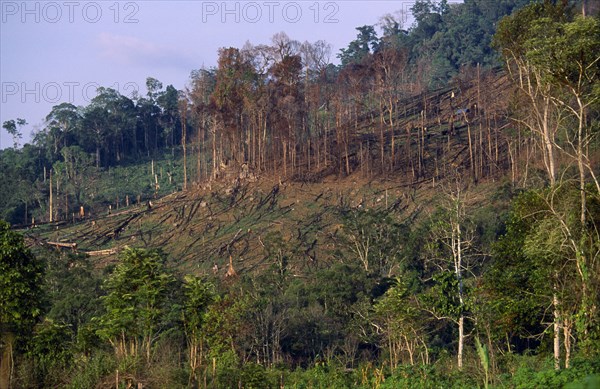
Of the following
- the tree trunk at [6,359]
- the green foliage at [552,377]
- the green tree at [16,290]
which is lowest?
the tree trunk at [6,359]

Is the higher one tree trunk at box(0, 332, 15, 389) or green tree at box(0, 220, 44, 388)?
green tree at box(0, 220, 44, 388)

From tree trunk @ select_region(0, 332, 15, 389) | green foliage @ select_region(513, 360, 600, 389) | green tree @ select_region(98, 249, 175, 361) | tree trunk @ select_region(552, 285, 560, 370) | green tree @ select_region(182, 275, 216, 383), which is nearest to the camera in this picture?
green foliage @ select_region(513, 360, 600, 389)

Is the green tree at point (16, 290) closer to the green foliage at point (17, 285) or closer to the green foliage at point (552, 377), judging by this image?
the green foliage at point (17, 285)

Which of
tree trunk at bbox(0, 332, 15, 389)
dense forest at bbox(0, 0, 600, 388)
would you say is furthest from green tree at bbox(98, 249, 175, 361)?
tree trunk at bbox(0, 332, 15, 389)

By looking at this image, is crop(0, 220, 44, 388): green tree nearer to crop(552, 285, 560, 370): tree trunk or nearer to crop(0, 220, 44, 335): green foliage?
crop(0, 220, 44, 335): green foliage

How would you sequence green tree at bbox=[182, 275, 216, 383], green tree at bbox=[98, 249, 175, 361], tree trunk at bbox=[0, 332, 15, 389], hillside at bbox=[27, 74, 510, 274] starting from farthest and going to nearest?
hillside at bbox=[27, 74, 510, 274] → green tree at bbox=[182, 275, 216, 383] → green tree at bbox=[98, 249, 175, 361] → tree trunk at bbox=[0, 332, 15, 389]

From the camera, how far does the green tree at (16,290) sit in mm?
15719

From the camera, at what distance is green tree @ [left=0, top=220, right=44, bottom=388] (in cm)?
1572

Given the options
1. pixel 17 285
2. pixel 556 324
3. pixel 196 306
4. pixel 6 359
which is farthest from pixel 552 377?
pixel 17 285

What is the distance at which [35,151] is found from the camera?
212 ft

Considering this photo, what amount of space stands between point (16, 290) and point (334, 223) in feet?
87.9

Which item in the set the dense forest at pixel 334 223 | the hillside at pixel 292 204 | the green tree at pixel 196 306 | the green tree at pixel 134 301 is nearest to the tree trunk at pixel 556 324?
the dense forest at pixel 334 223

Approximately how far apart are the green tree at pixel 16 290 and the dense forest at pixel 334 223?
0.06 meters

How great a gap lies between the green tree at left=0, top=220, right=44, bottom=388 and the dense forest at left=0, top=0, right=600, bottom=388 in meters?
0.06
